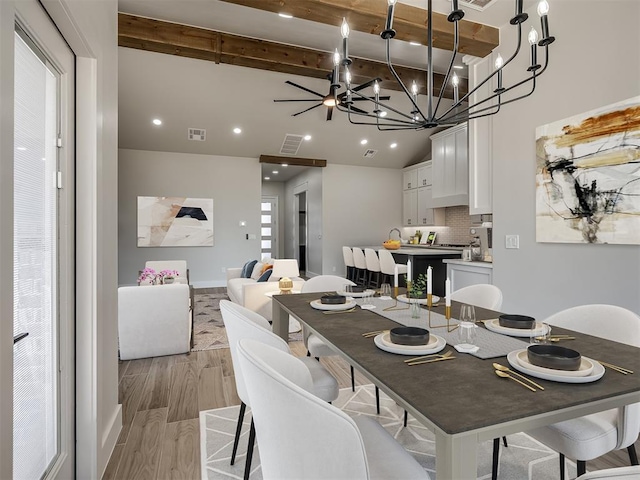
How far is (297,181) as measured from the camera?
10344 mm

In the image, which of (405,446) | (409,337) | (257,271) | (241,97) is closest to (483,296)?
(405,446)

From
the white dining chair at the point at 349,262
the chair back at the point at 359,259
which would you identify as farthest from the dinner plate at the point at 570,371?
the white dining chair at the point at 349,262

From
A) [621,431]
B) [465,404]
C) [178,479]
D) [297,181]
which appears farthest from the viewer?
[297,181]

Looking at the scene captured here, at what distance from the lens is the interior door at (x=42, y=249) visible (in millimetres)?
1189

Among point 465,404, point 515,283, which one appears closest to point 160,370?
point 465,404

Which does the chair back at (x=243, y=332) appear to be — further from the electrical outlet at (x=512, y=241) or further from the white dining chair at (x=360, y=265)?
the white dining chair at (x=360, y=265)

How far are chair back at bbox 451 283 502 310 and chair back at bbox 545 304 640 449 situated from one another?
38cm

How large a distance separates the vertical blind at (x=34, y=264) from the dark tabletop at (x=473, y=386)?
3.56ft

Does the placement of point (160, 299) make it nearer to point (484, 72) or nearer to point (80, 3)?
point (80, 3)

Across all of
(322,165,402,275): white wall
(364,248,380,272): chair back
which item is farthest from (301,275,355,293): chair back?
(322,165,402,275): white wall

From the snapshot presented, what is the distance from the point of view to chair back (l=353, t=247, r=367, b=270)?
710cm

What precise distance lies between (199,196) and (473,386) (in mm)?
7531

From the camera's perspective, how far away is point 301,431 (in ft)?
2.82

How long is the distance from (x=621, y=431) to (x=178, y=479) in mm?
1874
